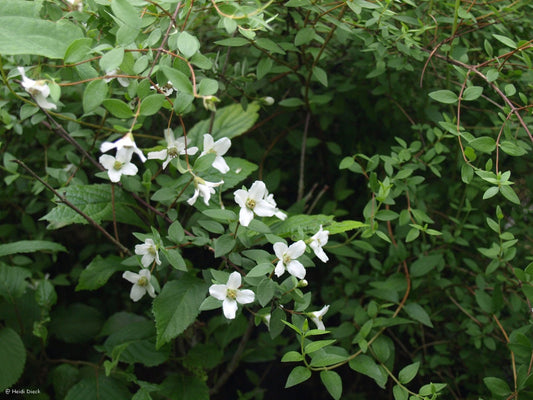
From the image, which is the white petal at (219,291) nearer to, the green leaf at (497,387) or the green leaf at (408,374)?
the green leaf at (408,374)

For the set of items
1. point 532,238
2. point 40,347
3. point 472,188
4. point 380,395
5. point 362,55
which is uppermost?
point 362,55

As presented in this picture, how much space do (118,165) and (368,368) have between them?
1.91ft

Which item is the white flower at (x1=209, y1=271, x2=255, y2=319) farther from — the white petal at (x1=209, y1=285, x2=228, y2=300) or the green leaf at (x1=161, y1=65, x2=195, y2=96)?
the green leaf at (x1=161, y1=65, x2=195, y2=96)

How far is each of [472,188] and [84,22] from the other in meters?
0.95

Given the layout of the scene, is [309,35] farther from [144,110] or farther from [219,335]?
[219,335]

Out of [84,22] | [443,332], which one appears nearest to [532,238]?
[443,332]

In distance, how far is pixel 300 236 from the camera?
2.75 ft

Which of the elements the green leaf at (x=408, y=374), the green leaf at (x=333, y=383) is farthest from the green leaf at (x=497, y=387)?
the green leaf at (x=333, y=383)

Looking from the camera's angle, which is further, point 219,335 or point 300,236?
point 219,335

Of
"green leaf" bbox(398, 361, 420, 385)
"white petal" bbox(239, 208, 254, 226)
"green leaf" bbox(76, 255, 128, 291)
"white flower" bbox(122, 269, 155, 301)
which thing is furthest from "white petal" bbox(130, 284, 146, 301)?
"green leaf" bbox(398, 361, 420, 385)

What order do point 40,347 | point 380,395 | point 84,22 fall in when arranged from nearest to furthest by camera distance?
point 84,22 → point 40,347 → point 380,395

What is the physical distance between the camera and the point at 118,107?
724 mm

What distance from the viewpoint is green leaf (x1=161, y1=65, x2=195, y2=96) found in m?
0.67

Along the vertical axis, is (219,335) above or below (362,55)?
below
